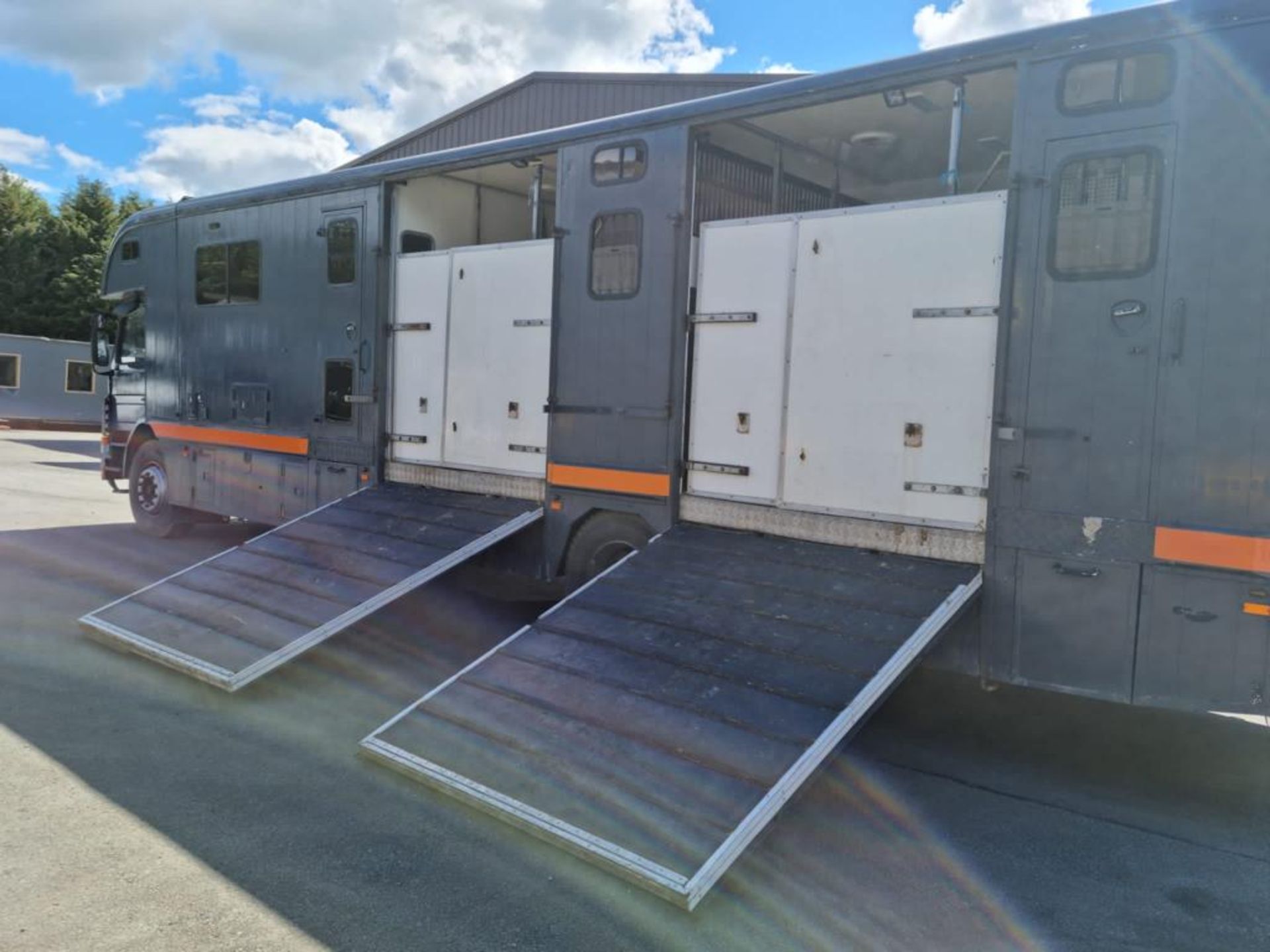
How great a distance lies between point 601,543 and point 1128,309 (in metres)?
3.38

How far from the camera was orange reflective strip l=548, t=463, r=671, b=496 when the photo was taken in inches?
235

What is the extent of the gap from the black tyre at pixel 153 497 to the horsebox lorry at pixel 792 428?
11.2 feet

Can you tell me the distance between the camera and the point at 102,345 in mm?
11250

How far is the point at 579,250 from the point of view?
6359mm

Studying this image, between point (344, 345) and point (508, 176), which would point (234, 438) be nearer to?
point (344, 345)

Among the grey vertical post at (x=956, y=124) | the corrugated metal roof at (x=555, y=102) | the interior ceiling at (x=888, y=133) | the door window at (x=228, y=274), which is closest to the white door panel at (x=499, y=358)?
the interior ceiling at (x=888, y=133)

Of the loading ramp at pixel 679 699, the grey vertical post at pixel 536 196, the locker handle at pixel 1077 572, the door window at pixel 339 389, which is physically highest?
the grey vertical post at pixel 536 196

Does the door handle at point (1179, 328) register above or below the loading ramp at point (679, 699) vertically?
above

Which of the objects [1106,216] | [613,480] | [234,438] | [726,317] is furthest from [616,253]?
[234,438]

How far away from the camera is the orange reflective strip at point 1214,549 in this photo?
3.98 metres

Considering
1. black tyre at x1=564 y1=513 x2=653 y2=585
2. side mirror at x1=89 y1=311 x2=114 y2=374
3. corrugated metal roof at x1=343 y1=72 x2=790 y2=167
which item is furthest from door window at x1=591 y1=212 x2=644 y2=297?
corrugated metal roof at x1=343 y1=72 x2=790 y2=167

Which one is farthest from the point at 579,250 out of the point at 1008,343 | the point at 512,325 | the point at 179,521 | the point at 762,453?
the point at 179,521

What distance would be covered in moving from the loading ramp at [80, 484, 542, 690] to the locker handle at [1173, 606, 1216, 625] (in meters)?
3.84

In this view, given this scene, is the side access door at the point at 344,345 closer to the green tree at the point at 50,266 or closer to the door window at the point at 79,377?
the door window at the point at 79,377
